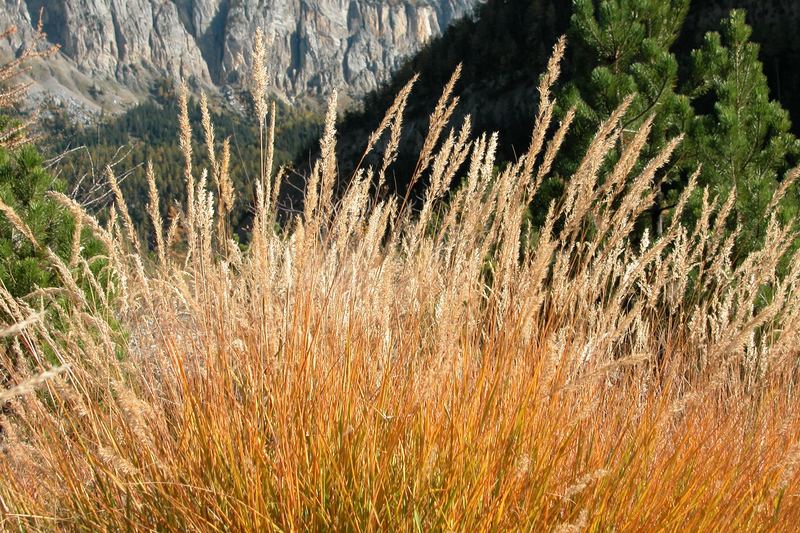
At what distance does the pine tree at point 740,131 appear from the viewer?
15.5 feet

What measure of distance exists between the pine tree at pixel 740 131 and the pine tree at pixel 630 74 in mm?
291

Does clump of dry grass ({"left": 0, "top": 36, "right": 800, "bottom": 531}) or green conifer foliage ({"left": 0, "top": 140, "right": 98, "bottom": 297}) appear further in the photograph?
green conifer foliage ({"left": 0, "top": 140, "right": 98, "bottom": 297})

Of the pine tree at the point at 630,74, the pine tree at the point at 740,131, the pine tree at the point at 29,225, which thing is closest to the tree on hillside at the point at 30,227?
the pine tree at the point at 29,225

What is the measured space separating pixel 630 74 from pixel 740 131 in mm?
1235

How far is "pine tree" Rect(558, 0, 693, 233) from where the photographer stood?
5.28m

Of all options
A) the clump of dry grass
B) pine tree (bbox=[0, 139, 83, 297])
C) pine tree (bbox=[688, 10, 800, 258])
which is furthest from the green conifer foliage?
pine tree (bbox=[688, 10, 800, 258])

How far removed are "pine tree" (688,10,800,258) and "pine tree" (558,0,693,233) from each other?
11.5 inches

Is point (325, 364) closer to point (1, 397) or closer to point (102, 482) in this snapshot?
point (102, 482)

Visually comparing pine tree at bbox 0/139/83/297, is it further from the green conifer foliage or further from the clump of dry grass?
the clump of dry grass

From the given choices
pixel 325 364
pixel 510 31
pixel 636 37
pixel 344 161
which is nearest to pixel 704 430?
pixel 325 364

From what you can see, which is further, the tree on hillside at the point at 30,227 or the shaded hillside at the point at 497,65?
the shaded hillside at the point at 497,65

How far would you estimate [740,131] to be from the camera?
491 cm

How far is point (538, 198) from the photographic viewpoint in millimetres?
5770

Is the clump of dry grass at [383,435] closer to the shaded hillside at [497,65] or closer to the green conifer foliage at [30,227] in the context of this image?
the green conifer foliage at [30,227]
